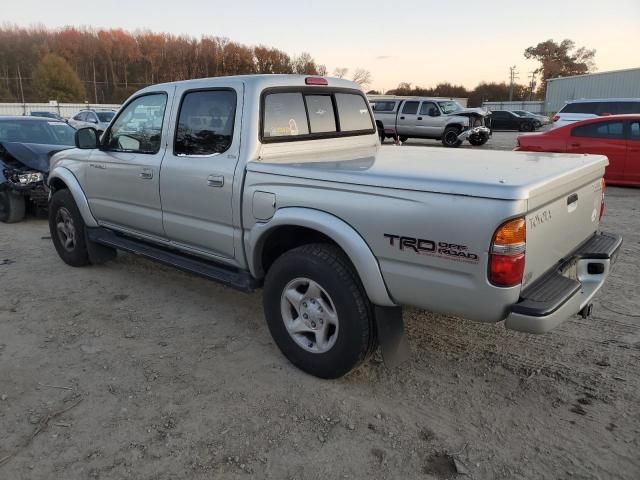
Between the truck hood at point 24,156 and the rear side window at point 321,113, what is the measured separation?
5.65 m

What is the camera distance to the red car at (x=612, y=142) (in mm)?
9586

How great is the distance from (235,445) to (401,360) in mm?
1123

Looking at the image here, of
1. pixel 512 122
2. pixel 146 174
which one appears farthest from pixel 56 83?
pixel 146 174

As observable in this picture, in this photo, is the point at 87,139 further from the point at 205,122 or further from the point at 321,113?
the point at 321,113

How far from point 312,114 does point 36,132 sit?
23.2 ft

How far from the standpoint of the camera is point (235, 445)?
265cm

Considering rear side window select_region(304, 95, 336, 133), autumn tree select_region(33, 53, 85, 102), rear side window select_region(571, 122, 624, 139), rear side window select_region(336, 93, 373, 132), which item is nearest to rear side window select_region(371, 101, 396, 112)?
rear side window select_region(571, 122, 624, 139)

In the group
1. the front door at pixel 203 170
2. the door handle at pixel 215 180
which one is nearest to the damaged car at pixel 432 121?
the front door at pixel 203 170

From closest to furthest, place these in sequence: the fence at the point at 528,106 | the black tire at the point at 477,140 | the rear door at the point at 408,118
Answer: the black tire at the point at 477,140, the rear door at the point at 408,118, the fence at the point at 528,106

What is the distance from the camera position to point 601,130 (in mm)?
9969

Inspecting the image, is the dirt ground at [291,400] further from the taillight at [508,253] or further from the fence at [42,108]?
the fence at [42,108]

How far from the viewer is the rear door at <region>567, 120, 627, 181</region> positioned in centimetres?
971

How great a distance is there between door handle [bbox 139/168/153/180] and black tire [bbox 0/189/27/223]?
490cm

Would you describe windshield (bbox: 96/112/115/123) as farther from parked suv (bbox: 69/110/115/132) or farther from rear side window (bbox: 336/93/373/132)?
rear side window (bbox: 336/93/373/132)
